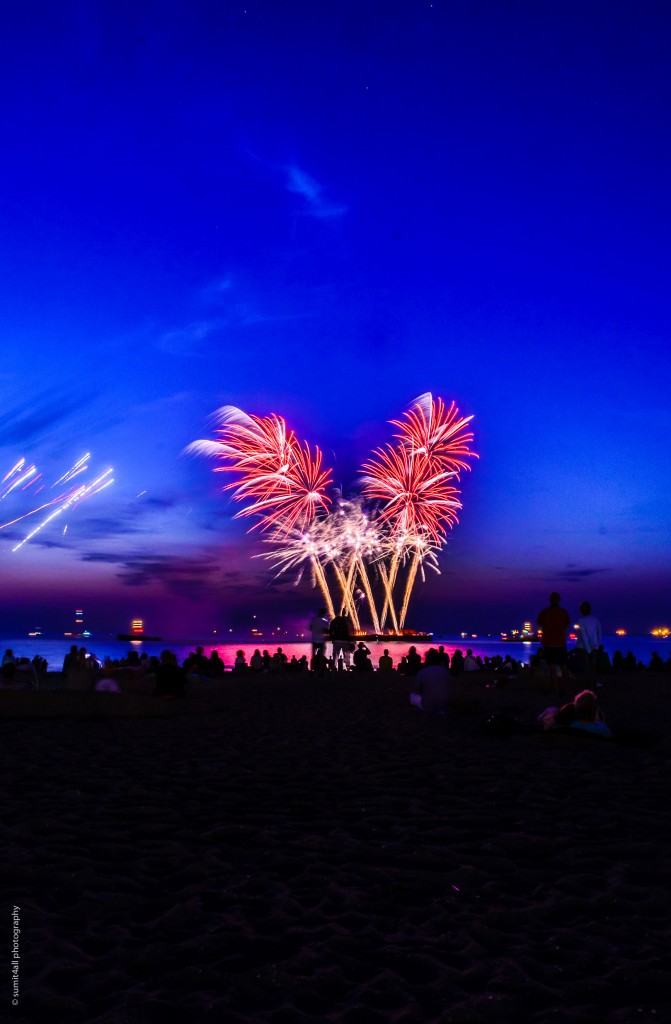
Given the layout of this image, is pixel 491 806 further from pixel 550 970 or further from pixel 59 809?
pixel 59 809

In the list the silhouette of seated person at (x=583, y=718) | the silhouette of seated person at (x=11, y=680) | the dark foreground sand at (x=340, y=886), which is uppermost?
the silhouette of seated person at (x=11, y=680)

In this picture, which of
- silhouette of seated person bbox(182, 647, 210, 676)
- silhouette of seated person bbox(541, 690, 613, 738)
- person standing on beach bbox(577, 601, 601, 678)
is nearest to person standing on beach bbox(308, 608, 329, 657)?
silhouette of seated person bbox(182, 647, 210, 676)

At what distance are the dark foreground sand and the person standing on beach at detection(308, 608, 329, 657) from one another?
15.2 meters

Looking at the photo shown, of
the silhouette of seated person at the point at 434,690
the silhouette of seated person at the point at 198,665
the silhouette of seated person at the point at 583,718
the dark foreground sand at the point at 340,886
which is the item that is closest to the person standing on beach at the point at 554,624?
the silhouette of seated person at the point at 434,690

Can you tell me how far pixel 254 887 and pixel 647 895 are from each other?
230 cm

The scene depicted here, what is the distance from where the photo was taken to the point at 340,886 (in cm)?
447

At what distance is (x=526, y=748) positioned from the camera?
983cm

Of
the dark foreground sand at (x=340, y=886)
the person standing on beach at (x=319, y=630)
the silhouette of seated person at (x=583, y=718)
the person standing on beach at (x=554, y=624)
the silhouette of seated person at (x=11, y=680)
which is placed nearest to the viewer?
the dark foreground sand at (x=340, y=886)

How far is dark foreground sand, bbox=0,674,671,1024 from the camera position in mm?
3141

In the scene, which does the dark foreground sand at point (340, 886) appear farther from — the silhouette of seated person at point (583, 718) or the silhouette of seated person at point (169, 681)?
the silhouette of seated person at point (169, 681)

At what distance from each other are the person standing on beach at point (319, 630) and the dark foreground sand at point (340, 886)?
1523cm

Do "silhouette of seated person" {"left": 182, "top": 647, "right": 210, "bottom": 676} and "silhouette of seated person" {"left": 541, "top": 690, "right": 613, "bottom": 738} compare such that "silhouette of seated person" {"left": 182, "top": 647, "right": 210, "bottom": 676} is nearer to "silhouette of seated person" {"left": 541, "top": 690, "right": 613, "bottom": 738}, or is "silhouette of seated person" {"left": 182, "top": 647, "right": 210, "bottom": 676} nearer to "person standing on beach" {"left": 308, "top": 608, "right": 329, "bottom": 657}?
"person standing on beach" {"left": 308, "top": 608, "right": 329, "bottom": 657}

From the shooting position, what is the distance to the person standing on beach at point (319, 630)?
24.5 meters

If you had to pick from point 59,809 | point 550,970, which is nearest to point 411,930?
point 550,970
